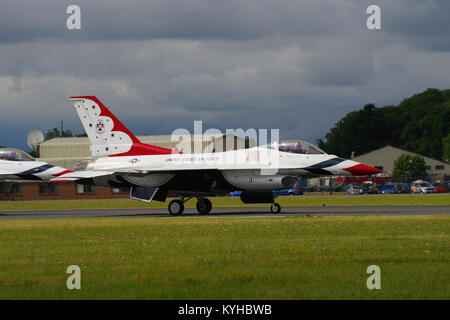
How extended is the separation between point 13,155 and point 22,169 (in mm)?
1087

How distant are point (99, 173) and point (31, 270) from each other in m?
19.8

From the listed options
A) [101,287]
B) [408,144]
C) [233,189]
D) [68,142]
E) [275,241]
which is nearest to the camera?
[101,287]

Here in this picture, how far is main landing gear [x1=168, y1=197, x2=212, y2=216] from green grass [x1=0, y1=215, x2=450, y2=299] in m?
11.0

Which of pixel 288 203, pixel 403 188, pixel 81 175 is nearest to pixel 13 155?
pixel 81 175

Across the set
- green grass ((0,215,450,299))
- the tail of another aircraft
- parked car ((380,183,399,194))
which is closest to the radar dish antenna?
parked car ((380,183,399,194))

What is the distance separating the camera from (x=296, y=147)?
30531mm

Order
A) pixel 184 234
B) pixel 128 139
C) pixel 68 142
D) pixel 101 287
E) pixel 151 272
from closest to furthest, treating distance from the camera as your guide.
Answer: pixel 101 287 < pixel 151 272 < pixel 184 234 < pixel 128 139 < pixel 68 142

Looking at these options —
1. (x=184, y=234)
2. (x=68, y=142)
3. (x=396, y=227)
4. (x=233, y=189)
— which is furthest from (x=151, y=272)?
(x=68, y=142)

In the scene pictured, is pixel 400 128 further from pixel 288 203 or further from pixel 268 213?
pixel 268 213

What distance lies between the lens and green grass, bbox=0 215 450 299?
989 cm

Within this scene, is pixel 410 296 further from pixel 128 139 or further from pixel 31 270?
pixel 128 139

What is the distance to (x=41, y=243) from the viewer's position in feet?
55.2

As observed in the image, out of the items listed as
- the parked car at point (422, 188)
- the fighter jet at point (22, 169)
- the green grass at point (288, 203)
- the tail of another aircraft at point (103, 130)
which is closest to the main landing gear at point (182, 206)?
the tail of another aircraft at point (103, 130)

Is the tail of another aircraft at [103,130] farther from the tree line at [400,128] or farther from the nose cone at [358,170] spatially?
the tree line at [400,128]
